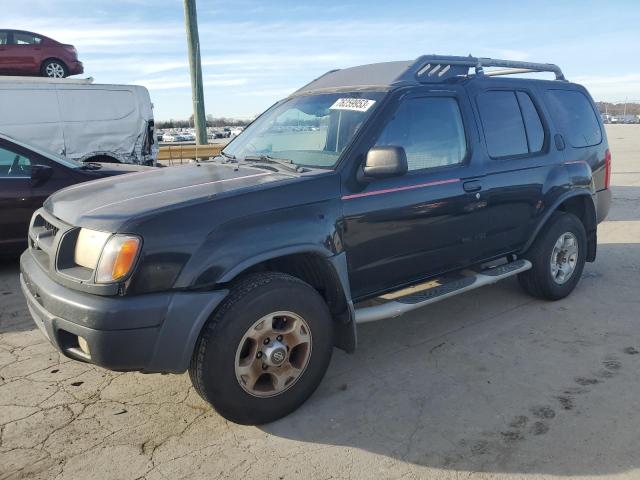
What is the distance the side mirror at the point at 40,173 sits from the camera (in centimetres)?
597

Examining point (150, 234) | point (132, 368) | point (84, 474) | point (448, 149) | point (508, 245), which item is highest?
point (448, 149)

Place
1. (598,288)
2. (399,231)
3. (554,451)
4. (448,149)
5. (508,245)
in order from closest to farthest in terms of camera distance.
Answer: (554,451)
(399,231)
(448,149)
(508,245)
(598,288)

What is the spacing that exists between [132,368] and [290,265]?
109cm

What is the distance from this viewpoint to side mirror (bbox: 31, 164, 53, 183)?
19.6ft

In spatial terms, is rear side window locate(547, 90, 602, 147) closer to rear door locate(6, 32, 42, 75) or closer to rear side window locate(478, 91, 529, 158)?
rear side window locate(478, 91, 529, 158)

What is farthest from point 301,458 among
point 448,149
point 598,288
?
point 598,288

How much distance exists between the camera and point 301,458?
2.76 m

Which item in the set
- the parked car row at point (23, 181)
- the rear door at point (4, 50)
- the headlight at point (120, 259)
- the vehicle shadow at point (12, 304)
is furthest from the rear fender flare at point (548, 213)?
the rear door at point (4, 50)

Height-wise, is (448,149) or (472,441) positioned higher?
(448,149)

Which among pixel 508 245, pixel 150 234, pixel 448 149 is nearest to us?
pixel 150 234

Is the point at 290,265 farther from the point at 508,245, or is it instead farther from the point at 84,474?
the point at 508,245

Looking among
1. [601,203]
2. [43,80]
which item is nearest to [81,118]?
[43,80]

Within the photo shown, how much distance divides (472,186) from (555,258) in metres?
1.52

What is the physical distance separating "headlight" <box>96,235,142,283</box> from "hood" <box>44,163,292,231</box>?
0.31ft
